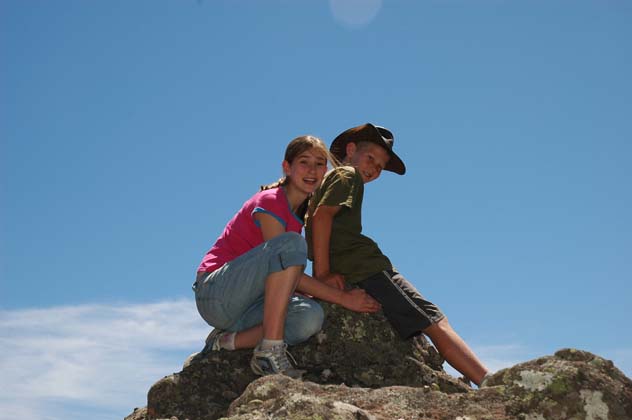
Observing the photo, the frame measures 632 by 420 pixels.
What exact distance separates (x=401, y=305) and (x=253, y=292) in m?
1.86

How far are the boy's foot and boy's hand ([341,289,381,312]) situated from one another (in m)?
1.21

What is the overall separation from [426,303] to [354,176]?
1.63m

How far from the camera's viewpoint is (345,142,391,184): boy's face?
8.45m

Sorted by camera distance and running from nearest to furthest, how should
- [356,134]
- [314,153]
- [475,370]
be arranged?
[314,153]
[475,370]
[356,134]

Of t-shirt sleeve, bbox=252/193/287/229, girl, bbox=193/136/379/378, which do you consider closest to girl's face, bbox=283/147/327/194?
girl, bbox=193/136/379/378

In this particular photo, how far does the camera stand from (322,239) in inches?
297

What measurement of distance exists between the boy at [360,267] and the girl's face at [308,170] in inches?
21.2

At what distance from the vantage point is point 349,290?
25.5 ft

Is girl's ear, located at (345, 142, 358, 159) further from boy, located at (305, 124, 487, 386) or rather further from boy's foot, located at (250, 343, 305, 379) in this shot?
boy's foot, located at (250, 343, 305, 379)

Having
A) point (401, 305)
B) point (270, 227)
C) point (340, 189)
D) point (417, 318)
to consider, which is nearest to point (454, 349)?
point (417, 318)

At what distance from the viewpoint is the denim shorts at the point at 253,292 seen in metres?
6.49

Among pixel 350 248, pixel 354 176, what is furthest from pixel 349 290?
pixel 354 176

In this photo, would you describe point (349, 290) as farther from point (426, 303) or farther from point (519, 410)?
point (519, 410)

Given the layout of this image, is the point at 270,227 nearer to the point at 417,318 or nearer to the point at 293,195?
the point at 293,195
